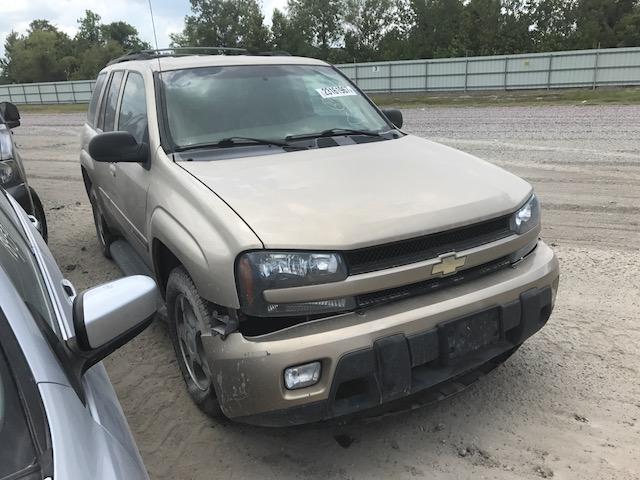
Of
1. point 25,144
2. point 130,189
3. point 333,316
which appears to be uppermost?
point 130,189

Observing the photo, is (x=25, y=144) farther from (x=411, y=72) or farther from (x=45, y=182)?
(x=411, y=72)

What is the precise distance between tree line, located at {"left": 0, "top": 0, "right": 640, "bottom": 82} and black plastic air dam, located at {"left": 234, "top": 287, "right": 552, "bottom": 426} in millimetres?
47427

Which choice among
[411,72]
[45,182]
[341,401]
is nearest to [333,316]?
[341,401]

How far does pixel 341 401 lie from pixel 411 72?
3063cm

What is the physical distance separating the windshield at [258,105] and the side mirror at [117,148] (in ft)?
0.73

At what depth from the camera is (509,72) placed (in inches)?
1115

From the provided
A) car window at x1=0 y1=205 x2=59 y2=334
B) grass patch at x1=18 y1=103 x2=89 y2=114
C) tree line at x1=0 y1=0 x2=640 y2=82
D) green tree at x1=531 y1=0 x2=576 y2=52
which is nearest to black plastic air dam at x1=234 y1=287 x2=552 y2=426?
car window at x1=0 y1=205 x2=59 y2=334

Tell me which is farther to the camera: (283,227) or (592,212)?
(592,212)

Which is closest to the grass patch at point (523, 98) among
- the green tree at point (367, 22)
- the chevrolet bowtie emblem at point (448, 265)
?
the chevrolet bowtie emblem at point (448, 265)

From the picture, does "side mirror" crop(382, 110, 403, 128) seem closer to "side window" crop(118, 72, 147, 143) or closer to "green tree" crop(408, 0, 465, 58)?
"side window" crop(118, 72, 147, 143)

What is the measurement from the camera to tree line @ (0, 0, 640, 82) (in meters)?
51.7

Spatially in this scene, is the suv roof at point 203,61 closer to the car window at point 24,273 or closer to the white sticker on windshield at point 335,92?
the white sticker on windshield at point 335,92

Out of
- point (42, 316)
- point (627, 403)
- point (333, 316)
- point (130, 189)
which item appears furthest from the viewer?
point (130, 189)

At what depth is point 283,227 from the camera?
2387mm
